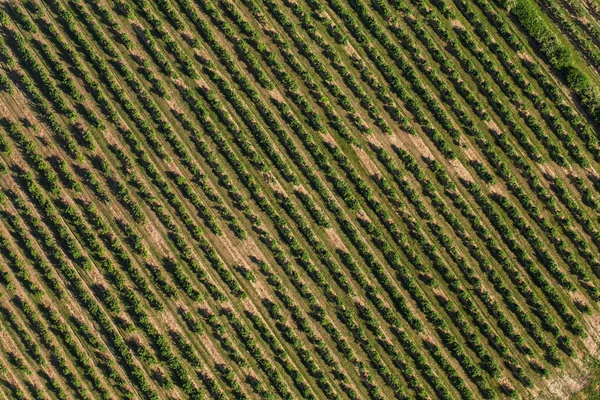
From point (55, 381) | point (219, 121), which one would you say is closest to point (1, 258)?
point (55, 381)

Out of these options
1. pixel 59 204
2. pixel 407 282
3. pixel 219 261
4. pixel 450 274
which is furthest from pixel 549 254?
pixel 59 204

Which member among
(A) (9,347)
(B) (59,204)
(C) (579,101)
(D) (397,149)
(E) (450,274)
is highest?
(C) (579,101)

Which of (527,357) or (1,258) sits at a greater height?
A: (527,357)

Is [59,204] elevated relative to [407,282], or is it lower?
lower

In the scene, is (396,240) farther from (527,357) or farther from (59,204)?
(59,204)

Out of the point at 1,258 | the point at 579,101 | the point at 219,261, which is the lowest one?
the point at 1,258

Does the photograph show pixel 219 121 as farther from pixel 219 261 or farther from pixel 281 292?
pixel 281 292
